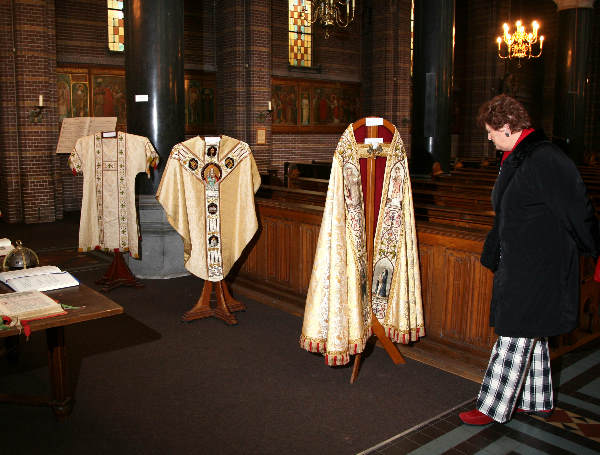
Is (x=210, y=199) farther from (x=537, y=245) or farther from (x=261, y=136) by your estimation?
(x=261, y=136)

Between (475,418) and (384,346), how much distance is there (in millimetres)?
977

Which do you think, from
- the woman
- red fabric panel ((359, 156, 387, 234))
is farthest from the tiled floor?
red fabric panel ((359, 156, 387, 234))

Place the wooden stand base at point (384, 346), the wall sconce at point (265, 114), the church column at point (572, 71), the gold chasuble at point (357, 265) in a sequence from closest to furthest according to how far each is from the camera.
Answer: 1. the gold chasuble at point (357, 265)
2. the wooden stand base at point (384, 346)
3. the church column at point (572, 71)
4. the wall sconce at point (265, 114)

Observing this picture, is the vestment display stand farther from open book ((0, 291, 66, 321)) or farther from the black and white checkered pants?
open book ((0, 291, 66, 321))

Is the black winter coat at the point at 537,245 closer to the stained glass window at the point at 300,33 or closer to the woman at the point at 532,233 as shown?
the woman at the point at 532,233

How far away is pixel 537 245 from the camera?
3123 mm

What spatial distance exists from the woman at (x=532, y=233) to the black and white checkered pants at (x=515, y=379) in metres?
0.01

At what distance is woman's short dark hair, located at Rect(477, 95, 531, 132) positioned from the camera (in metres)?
3.14

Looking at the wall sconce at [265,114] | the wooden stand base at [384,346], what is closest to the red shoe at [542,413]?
the wooden stand base at [384,346]

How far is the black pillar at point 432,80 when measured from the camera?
765cm

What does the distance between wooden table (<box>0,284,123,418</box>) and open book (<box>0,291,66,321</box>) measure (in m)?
0.04

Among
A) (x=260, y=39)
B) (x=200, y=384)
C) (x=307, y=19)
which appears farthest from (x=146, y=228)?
(x=307, y=19)

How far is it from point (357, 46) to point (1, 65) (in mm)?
9783

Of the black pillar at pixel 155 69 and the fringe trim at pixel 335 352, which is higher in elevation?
the black pillar at pixel 155 69
